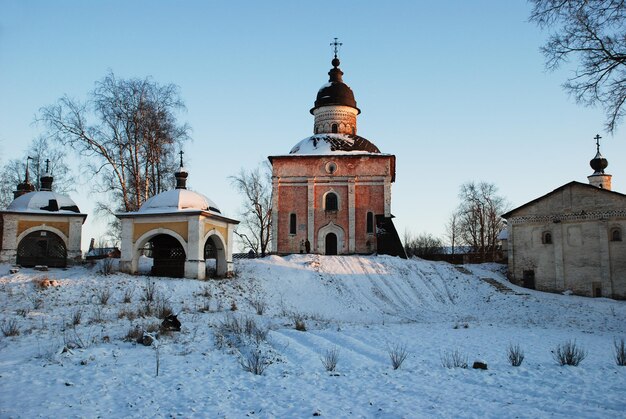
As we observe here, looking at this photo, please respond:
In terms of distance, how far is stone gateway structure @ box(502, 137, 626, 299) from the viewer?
2403 cm

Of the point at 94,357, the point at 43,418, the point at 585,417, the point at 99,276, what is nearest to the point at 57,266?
the point at 99,276

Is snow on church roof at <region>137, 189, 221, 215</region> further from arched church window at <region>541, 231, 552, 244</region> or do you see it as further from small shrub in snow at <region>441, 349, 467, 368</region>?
arched church window at <region>541, 231, 552, 244</region>

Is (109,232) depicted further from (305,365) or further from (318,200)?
(305,365)

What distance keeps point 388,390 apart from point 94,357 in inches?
185

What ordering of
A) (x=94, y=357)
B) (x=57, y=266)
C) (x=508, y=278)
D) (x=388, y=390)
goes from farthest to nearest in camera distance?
(x=508, y=278) → (x=57, y=266) → (x=94, y=357) → (x=388, y=390)

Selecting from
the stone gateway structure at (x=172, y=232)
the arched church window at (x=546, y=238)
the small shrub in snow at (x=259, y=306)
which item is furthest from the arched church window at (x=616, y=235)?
the stone gateway structure at (x=172, y=232)

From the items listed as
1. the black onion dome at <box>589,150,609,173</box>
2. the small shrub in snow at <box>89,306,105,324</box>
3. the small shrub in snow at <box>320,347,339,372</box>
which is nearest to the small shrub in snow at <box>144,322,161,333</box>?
the small shrub in snow at <box>89,306,105,324</box>

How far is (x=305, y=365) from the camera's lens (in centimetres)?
876

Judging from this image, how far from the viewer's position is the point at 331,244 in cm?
3030

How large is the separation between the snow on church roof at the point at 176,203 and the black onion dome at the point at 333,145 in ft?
39.7

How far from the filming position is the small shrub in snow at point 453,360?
8.70 meters

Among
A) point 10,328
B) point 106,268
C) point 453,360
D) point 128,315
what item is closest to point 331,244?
point 106,268

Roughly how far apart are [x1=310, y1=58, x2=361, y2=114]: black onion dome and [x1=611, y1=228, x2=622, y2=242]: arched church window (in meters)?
16.5

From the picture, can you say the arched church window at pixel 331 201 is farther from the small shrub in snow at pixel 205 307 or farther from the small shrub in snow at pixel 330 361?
the small shrub in snow at pixel 330 361
